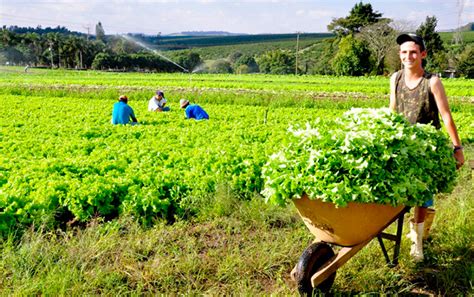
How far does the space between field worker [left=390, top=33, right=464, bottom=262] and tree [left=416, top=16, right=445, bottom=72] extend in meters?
61.9

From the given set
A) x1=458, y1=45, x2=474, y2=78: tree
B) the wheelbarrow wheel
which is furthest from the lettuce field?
x1=458, y1=45, x2=474, y2=78: tree

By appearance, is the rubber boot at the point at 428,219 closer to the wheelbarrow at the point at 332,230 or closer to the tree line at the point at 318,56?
the wheelbarrow at the point at 332,230

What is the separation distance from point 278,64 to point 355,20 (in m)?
17.9

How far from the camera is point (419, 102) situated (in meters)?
4.73

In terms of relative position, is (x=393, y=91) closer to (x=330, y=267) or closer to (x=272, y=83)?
(x=330, y=267)

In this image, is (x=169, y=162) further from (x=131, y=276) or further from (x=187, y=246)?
(x=131, y=276)

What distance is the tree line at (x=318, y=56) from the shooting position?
65875mm

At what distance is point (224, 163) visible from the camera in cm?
745

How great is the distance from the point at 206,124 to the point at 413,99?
8825 mm

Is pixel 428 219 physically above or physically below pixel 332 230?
below

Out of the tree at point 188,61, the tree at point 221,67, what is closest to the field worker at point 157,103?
the tree at point 188,61

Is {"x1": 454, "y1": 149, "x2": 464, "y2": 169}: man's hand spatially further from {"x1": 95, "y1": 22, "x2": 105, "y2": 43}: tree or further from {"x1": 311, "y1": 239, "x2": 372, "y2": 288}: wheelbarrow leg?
{"x1": 95, "y1": 22, "x2": 105, "y2": 43}: tree

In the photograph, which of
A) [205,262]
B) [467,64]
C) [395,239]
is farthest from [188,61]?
[395,239]

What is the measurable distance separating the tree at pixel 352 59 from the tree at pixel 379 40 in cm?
367
